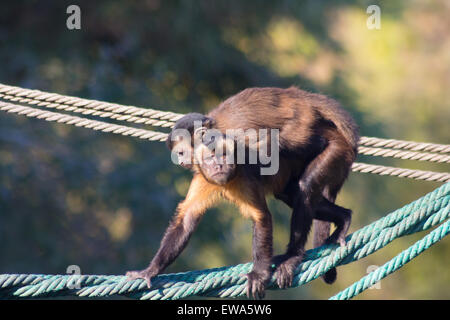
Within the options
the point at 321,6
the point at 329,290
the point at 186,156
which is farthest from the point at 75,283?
the point at 329,290

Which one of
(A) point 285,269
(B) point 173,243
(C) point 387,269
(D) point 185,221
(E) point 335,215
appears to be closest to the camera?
(C) point 387,269

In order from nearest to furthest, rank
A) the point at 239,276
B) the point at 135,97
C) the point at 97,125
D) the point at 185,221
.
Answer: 1. the point at 239,276
2. the point at 185,221
3. the point at 97,125
4. the point at 135,97

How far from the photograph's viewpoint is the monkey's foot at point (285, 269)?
4.54 meters

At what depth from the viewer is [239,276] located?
437 cm

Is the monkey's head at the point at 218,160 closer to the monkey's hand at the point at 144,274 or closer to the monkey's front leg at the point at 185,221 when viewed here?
the monkey's front leg at the point at 185,221

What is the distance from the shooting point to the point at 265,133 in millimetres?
5043

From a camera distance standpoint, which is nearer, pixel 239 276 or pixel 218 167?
pixel 239 276

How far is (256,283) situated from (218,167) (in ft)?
2.80

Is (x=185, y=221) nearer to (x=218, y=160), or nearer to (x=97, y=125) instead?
(x=218, y=160)

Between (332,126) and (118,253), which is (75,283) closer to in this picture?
(332,126)

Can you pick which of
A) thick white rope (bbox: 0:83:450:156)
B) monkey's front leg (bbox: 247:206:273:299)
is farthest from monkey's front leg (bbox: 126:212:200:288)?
thick white rope (bbox: 0:83:450:156)

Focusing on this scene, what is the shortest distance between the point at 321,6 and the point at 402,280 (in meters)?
8.99

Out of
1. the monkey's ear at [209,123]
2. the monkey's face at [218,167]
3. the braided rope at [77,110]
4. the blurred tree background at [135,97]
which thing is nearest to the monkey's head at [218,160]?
the monkey's face at [218,167]

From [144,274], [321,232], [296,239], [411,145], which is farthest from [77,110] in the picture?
[411,145]
